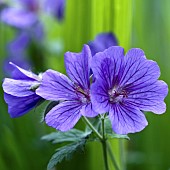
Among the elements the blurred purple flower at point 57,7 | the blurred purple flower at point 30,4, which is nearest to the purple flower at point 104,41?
the blurred purple flower at point 57,7

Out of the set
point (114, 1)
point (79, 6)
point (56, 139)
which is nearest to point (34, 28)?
point (79, 6)

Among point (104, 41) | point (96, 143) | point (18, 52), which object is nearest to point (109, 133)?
point (104, 41)

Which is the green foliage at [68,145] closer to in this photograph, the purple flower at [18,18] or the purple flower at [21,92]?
the purple flower at [21,92]

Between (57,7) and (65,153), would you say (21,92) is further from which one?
(57,7)

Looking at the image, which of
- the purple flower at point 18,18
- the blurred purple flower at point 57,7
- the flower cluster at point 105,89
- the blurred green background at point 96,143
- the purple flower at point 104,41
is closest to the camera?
the flower cluster at point 105,89

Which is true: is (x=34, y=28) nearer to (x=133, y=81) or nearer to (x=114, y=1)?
(x=114, y=1)

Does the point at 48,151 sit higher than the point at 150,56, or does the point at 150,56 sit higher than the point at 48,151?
the point at 150,56

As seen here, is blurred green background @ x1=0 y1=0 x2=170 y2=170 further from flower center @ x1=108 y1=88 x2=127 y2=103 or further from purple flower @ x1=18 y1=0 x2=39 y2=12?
flower center @ x1=108 y1=88 x2=127 y2=103

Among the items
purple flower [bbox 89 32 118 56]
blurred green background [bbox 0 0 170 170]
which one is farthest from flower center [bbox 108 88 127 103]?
blurred green background [bbox 0 0 170 170]
